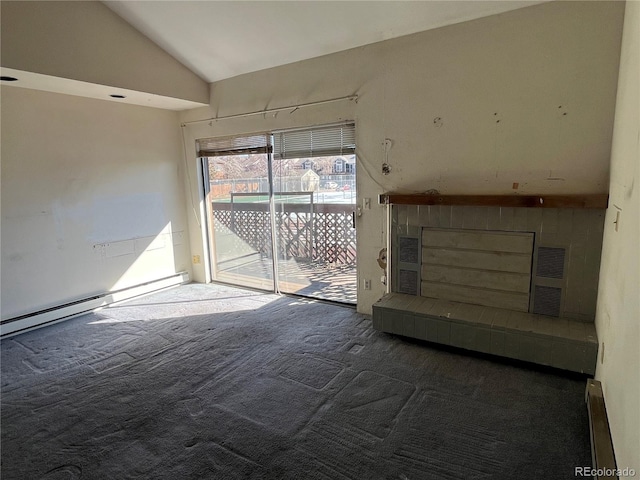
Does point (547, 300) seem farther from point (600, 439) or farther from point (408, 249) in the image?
point (600, 439)

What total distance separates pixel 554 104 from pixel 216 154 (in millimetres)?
3577

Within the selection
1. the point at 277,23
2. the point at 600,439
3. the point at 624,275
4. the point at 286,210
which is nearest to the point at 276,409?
the point at 600,439

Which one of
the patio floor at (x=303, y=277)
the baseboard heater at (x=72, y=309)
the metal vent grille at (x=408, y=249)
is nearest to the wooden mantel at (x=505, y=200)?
the metal vent grille at (x=408, y=249)

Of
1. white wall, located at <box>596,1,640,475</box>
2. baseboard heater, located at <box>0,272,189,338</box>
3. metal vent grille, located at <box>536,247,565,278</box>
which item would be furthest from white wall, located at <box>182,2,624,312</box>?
baseboard heater, located at <box>0,272,189,338</box>

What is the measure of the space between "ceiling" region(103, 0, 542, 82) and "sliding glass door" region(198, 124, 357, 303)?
2.55 feet

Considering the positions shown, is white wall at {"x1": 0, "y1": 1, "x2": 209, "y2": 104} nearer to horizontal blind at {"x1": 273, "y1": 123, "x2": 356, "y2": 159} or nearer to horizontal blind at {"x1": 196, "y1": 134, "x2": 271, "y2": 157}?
horizontal blind at {"x1": 196, "y1": 134, "x2": 271, "y2": 157}

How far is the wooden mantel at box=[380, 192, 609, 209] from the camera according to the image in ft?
7.94

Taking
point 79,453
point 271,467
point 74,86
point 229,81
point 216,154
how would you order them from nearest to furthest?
point 271,467
point 79,453
point 74,86
point 229,81
point 216,154

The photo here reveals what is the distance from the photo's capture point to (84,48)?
3.10 metres

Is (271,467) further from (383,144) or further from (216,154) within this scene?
(216,154)

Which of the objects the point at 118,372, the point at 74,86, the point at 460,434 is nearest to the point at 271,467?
the point at 460,434

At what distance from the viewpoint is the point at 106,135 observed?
13.2 ft

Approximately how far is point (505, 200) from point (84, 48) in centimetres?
368

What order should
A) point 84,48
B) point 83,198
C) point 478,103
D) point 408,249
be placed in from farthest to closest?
point 83,198 < point 408,249 < point 84,48 < point 478,103
